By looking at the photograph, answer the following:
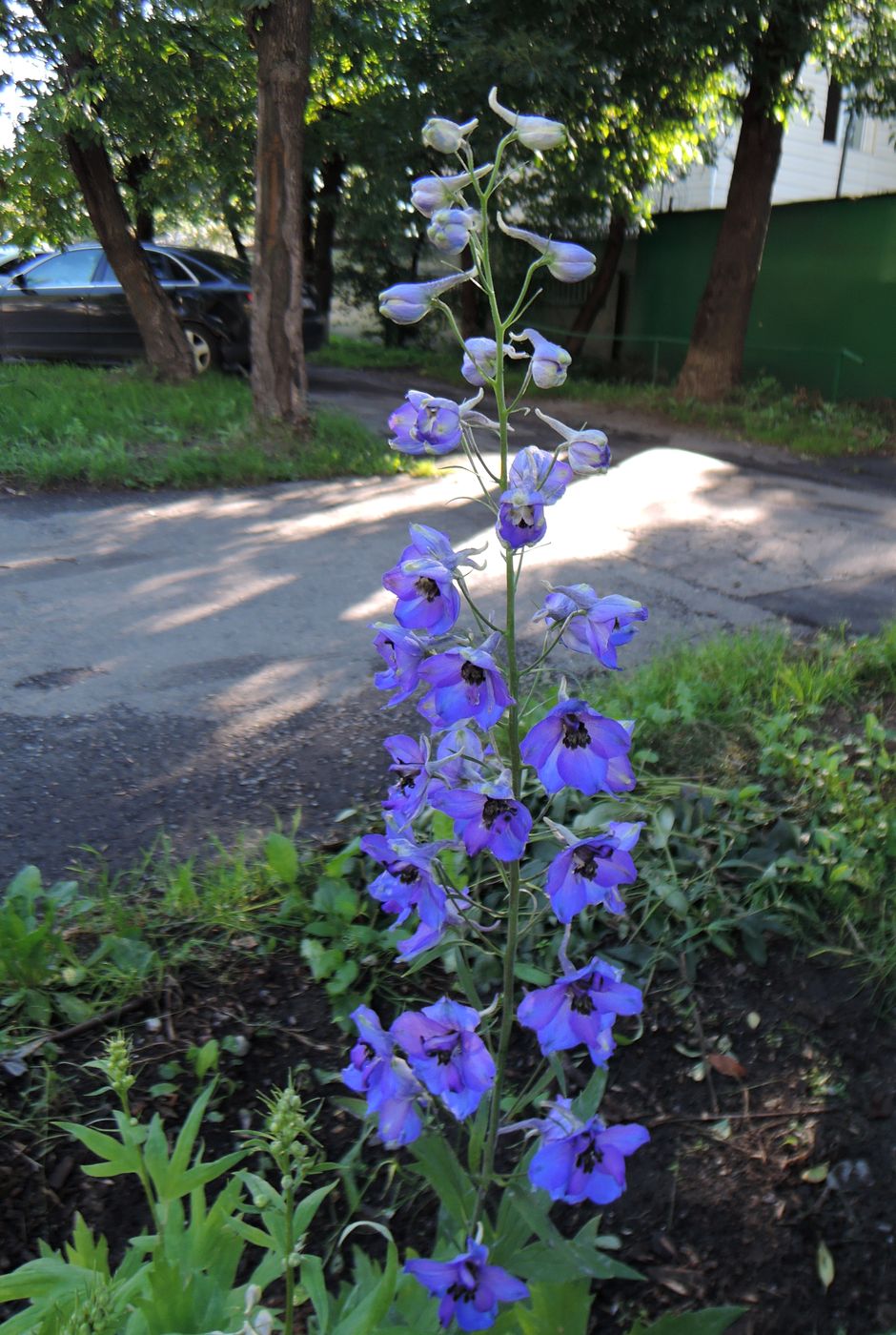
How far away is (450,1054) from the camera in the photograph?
148 centimetres

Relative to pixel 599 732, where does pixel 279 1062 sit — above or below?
below

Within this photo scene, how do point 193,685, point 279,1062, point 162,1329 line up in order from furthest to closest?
point 193,685
point 279,1062
point 162,1329

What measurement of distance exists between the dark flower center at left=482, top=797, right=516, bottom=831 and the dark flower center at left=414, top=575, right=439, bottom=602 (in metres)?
0.29

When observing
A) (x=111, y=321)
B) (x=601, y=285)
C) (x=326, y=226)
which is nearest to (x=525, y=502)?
(x=111, y=321)

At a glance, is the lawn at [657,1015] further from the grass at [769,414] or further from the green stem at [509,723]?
the grass at [769,414]

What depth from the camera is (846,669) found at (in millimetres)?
3973

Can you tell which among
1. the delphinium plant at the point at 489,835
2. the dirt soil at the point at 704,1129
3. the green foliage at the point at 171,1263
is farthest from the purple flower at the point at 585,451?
the dirt soil at the point at 704,1129

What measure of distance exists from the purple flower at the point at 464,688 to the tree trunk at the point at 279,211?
26.8ft

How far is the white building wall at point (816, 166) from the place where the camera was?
74.6ft

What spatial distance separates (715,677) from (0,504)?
5.70m

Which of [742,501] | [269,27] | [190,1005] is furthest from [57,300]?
[190,1005]

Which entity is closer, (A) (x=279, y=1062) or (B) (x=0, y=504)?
(A) (x=279, y=1062)

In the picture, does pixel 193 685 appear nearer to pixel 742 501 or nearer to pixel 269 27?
pixel 742 501

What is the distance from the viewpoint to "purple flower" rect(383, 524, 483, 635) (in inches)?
58.5
